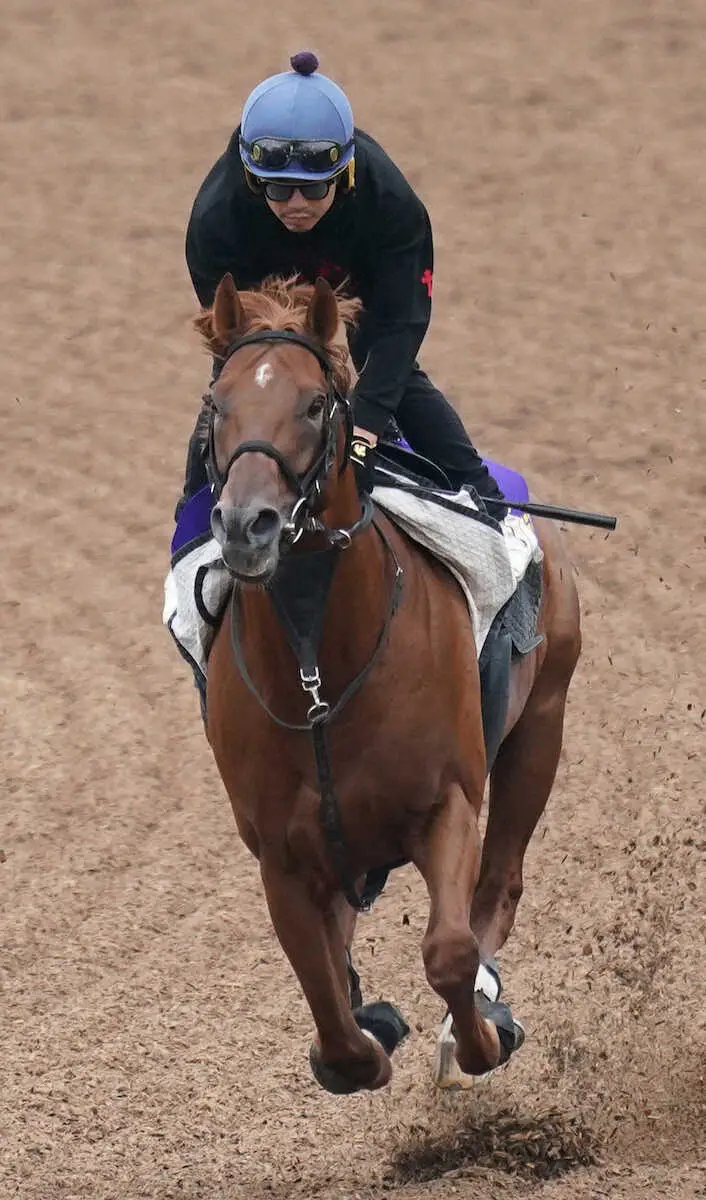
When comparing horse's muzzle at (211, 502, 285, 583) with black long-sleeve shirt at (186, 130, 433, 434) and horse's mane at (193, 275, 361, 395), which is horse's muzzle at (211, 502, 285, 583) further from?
black long-sleeve shirt at (186, 130, 433, 434)

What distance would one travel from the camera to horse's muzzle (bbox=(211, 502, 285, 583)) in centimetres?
398

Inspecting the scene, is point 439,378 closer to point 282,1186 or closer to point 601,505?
point 601,505

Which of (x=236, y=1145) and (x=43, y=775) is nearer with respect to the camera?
(x=236, y=1145)

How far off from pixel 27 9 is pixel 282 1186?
12042 mm

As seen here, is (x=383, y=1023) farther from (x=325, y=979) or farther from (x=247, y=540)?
(x=247, y=540)

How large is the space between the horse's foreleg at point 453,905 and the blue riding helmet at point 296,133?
1679mm

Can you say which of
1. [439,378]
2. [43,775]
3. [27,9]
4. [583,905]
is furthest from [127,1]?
[583,905]

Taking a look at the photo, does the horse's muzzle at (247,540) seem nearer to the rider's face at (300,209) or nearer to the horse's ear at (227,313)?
the horse's ear at (227,313)

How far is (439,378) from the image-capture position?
38.7 feet

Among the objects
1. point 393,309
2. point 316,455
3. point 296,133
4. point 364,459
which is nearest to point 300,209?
point 296,133

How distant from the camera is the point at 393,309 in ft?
17.4

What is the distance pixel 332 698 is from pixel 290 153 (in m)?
1.41

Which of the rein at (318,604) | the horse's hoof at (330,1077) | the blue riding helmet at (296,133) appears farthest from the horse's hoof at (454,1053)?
the blue riding helmet at (296,133)

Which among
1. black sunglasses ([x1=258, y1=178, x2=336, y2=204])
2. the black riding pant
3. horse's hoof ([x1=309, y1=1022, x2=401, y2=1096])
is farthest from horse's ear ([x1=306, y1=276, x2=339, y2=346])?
horse's hoof ([x1=309, y1=1022, x2=401, y2=1096])
